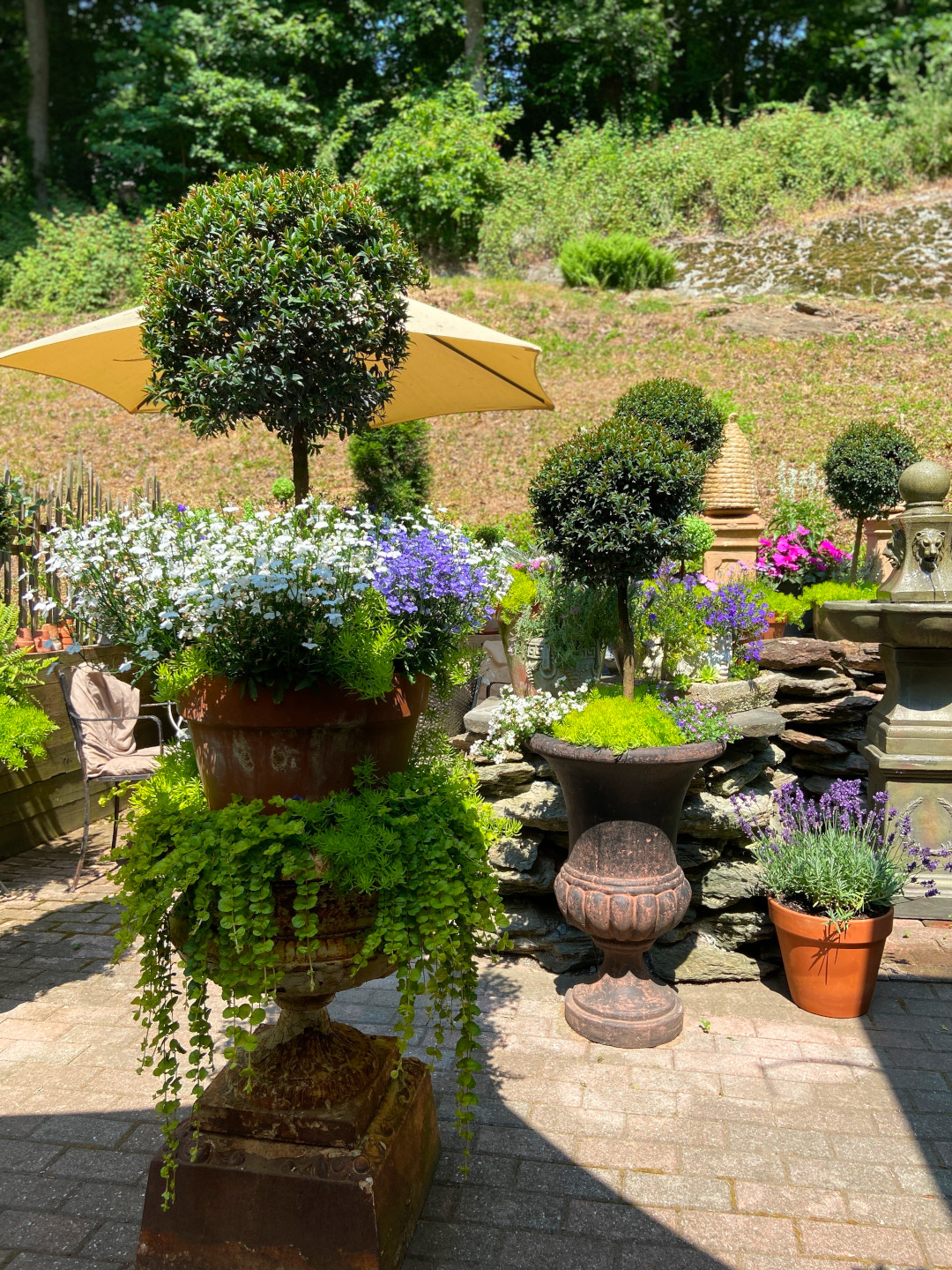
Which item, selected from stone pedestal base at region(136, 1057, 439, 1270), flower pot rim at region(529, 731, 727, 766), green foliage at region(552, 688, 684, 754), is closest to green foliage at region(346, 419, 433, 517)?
green foliage at region(552, 688, 684, 754)

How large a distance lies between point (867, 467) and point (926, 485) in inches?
138

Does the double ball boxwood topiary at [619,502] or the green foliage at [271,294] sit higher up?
the green foliage at [271,294]

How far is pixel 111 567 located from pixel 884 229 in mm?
17646

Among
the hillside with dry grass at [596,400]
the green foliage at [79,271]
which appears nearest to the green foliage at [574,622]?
the hillside with dry grass at [596,400]

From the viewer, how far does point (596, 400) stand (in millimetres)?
12891

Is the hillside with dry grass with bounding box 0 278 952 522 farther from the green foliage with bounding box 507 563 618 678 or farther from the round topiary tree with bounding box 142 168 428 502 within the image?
the round topiary tree with bounding box 142 168 428 502

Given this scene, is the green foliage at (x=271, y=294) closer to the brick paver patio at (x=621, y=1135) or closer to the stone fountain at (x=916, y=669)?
the brick paver patio at (x=621, y=1135)

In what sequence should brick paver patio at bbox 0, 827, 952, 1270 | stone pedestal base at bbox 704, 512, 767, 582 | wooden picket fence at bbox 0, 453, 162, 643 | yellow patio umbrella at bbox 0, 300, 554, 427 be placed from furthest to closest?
stone pedestal base at bbox 704, 512, 767, 582 → wooden picket fence at bbox 0, 453, 162, 643 → yellow patio umbrella at bbox 0, 300, 554, 427 → brick paver patio at bbox 0, 827, 952, 1270

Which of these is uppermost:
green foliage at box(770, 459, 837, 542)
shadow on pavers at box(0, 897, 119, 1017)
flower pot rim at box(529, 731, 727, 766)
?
green foliage at box(770, 459, 837, 542)

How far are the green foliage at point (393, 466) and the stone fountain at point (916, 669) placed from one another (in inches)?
223

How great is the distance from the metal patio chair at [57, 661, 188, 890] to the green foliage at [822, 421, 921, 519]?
6243 mm

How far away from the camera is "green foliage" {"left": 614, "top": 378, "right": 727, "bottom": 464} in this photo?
625 centimetres

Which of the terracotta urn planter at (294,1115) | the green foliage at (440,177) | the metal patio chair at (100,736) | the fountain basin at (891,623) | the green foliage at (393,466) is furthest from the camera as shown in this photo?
the green foliage at (440,177)

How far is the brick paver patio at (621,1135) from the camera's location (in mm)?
2230
